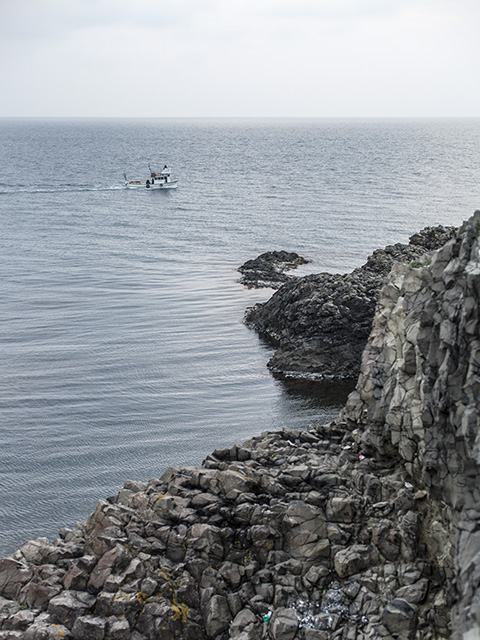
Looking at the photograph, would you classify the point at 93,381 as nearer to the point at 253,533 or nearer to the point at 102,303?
the point at 102,303

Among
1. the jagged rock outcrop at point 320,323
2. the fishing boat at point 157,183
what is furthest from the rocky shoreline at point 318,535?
the fishing boat at point 157,183

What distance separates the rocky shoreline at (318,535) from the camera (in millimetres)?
16359

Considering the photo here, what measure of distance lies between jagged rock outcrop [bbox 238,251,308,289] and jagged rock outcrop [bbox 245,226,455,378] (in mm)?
9003

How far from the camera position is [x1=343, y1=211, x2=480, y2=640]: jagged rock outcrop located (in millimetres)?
13578

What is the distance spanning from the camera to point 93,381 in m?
38.5

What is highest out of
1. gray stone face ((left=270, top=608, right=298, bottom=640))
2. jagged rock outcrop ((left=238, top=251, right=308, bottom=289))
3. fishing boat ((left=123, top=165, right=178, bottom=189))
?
fishing boat ((left=123, top=165, right=178, bottom=189))

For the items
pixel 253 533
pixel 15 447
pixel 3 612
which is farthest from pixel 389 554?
pixel 15 447

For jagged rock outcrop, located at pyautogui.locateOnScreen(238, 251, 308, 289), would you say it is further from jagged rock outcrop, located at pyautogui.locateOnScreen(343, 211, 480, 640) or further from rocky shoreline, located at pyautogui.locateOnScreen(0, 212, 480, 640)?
rocky shoreline, located at pyautogui.locateOnScreen(0, 212, 480, 640)

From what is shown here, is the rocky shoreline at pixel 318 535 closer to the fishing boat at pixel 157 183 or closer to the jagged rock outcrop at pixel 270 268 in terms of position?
the jagged rock outcrop at pixel 270 268

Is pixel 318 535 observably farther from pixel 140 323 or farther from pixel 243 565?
pixel 140 323

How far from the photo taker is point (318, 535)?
65.5 feet

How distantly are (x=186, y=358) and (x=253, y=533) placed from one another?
22582 mm

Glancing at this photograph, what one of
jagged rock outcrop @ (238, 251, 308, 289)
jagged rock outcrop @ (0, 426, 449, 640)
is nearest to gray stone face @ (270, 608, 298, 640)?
jagged rock outcrop @ (0, 426, 449, 640)

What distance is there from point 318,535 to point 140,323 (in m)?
30.5
